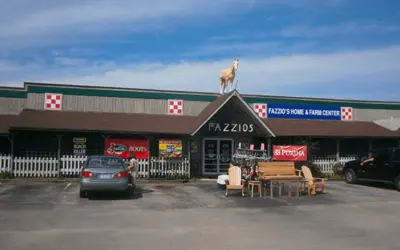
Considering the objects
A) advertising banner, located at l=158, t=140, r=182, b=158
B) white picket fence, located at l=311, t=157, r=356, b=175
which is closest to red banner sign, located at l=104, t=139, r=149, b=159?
advertising banner, located at l=158, t=140, r=182, b=158

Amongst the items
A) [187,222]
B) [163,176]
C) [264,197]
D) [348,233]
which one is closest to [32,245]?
[187,222]

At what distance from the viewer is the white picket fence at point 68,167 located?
62.9 ft

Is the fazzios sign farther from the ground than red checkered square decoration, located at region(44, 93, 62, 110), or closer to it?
closer to it

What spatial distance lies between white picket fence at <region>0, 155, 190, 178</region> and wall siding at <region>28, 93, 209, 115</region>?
136 inches

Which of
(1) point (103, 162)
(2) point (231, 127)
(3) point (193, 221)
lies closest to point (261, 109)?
(2) point (231, 127)

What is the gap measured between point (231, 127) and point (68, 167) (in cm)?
892

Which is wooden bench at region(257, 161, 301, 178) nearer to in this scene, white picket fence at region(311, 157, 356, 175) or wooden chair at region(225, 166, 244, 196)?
wooden chair at region(225, 166, 244, 196)

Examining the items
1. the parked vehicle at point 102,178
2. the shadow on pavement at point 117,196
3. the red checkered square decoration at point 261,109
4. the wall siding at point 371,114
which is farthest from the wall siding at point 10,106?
the wall siding at point 371,114

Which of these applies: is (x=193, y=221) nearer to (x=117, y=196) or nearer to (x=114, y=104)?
(x=117, y=196)

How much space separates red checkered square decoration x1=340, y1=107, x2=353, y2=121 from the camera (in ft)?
88.7

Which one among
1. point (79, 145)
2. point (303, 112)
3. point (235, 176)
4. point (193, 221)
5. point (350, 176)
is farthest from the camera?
point (303, 112)

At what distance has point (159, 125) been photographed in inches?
849

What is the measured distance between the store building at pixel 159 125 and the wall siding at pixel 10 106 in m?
0.05

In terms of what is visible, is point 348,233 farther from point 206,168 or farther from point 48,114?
point 48,114
